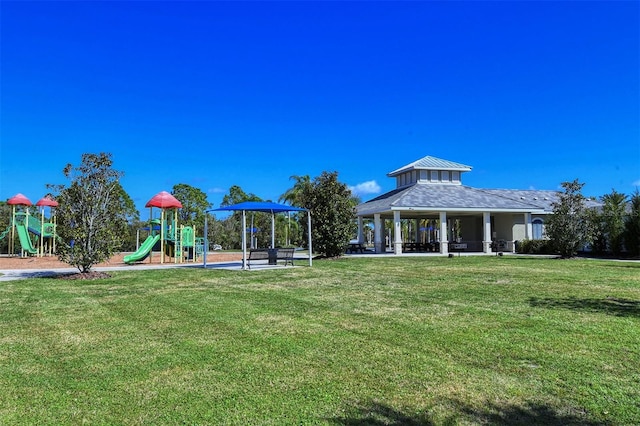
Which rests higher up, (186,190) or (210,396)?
(186,190)

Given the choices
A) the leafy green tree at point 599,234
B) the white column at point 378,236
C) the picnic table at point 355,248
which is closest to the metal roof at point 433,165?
the white column at point 378,236

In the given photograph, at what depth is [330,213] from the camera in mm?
22922

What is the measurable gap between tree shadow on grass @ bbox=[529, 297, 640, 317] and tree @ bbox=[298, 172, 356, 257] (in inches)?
567

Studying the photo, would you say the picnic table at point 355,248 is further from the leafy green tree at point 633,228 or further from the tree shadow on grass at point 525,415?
the tree shadow on grass at point 525,415

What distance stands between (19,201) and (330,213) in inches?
929

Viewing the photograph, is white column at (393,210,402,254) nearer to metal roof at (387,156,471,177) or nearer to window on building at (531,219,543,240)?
metal roof at (387,156,471,177)

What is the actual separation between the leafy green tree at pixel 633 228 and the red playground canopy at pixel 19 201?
3807 centimetres

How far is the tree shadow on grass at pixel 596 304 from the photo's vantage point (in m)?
7.67

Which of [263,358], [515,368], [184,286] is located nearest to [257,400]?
[263,358]

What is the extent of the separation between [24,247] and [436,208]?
26687mm

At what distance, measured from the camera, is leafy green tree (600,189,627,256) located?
25.3m

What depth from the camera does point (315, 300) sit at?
9109mm

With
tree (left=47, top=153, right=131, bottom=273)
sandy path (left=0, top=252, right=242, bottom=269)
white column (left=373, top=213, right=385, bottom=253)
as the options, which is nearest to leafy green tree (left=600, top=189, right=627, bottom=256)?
white column (left=373, top=213, right=385, bottom=253)

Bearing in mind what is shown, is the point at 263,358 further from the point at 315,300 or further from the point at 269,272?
the point at 269,272
